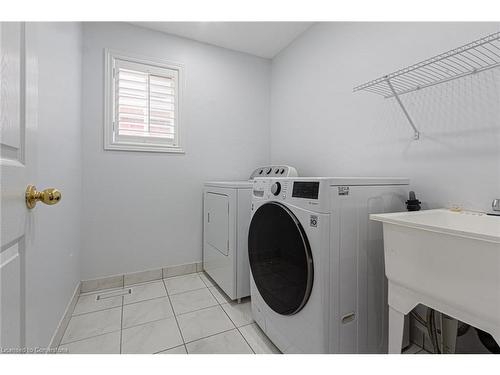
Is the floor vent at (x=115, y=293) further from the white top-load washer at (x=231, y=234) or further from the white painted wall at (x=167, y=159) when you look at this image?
the white top-load washer at (x=231, y=234)

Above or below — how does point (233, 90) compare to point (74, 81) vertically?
above

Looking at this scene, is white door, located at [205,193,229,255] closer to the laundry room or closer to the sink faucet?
the laundry room

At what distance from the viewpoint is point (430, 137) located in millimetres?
1295

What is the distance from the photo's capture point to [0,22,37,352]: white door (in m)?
0.51

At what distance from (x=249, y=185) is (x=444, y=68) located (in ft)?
4.37

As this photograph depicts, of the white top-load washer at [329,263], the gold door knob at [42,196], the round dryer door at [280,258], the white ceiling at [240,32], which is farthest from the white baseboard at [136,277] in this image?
the white ceiling at [240,32]

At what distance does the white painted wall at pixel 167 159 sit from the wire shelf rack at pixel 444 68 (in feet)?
4.68

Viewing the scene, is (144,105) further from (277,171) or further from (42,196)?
(42,196)

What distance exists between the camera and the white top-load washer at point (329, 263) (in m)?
1.01

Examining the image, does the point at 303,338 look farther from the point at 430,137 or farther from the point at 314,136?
the point at 314,136

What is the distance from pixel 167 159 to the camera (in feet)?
7.32

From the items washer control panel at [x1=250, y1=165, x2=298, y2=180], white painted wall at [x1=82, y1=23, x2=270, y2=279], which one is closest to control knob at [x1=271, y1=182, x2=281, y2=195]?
washer control panel at [x1=250, y1=165, x2=298, y2=180]

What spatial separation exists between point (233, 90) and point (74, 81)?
4.68 feet
